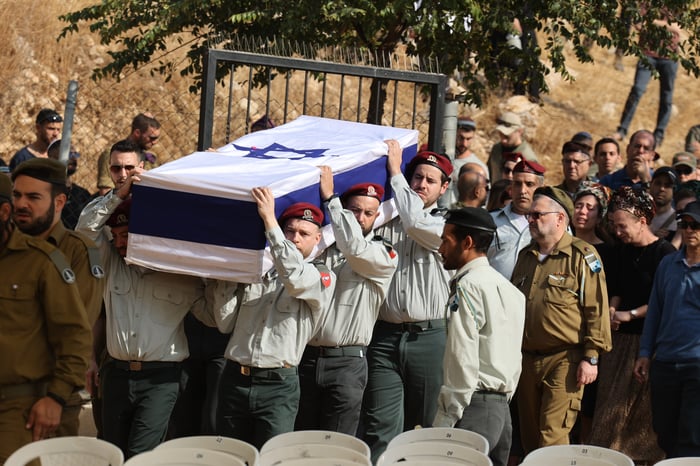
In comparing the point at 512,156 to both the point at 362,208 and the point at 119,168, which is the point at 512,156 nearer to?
the point at 362,208

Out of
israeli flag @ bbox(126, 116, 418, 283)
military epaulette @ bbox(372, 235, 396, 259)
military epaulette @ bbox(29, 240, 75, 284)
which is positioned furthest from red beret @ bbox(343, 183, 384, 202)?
military epaulette @ bbox(29, 240, 75, 284)

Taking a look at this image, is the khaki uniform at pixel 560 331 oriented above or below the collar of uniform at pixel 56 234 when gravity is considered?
below

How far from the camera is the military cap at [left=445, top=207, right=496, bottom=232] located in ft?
16.6

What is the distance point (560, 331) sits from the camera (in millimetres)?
6297

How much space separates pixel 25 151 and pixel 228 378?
4164mm

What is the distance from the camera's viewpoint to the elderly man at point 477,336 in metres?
4.86

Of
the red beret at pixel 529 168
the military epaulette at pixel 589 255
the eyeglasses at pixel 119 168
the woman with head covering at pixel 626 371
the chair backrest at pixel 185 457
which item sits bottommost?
the woman with head covering at pixel 626 371

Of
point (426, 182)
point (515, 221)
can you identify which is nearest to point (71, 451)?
point (426, 182)

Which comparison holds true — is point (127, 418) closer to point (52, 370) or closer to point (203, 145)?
point (52, 370)

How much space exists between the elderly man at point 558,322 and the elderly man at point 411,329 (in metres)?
0.56

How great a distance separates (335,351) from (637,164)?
3811 millimetres

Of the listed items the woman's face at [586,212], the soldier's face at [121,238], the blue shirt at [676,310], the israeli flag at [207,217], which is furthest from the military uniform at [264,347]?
the woman's face at [586,212]

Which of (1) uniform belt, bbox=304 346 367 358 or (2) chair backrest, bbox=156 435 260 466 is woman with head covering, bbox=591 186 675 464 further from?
(2) chair backrest, bbox=156 435 260 466

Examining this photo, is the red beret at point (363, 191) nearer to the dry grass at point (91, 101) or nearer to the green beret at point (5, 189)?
the green beret at point (5, 189)
